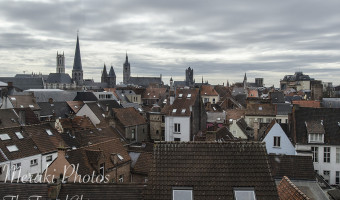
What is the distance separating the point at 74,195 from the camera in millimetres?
15469

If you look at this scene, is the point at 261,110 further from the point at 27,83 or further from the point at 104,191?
the point at 27,83

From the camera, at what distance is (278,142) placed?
3406cm

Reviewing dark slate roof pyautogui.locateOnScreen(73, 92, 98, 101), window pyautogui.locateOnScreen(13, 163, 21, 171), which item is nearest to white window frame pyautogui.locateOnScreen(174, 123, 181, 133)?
window pyautogui.locateOnScreen(13, 163, 21, 171)

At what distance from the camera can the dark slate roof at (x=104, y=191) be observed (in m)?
15.2

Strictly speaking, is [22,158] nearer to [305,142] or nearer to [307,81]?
[305,142]

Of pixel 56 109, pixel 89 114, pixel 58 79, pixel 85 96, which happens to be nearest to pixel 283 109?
pixel 89 114

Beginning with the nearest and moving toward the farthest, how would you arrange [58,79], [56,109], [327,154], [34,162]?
[34,162] < [327,154] < [56,109] < [58,79]

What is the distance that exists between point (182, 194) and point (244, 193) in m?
2.49

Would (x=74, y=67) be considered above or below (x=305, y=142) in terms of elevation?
above

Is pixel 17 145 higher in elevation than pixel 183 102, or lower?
lower

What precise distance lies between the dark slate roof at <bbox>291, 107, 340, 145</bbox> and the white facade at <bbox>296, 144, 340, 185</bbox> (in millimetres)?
559

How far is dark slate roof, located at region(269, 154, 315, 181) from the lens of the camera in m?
25.5

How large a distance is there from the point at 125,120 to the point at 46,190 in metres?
36.9

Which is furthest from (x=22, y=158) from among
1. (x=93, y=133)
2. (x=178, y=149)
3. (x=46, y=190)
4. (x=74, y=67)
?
(x=74, y=67)
